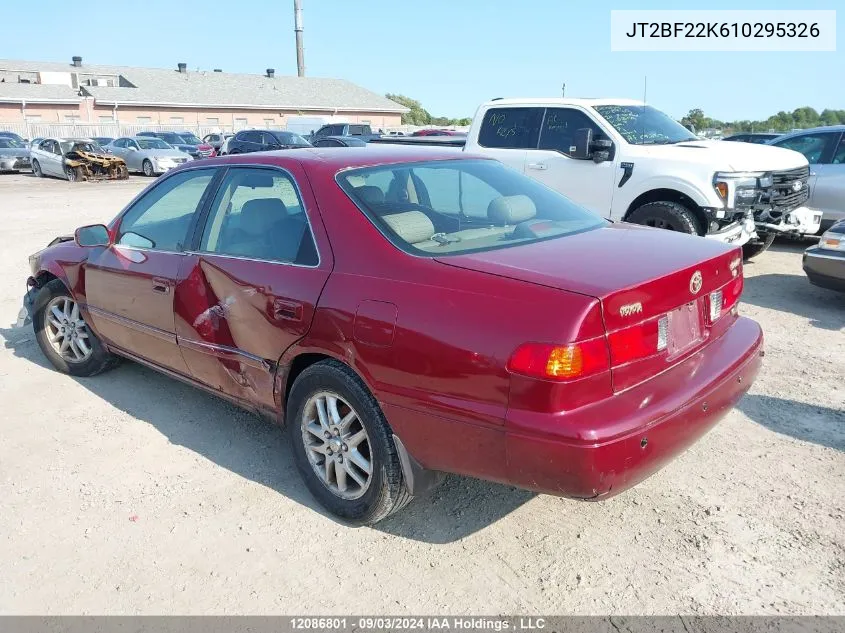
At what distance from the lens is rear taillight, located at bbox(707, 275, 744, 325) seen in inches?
120

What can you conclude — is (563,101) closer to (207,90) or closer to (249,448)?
(249,448)

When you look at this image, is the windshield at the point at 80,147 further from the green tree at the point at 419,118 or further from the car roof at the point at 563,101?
the green tree at the point at 419,118

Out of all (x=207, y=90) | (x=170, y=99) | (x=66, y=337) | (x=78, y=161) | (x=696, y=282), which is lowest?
(x=66, y=337)

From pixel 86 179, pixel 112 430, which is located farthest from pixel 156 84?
pixel 112 430

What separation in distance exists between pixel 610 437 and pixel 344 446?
123cm

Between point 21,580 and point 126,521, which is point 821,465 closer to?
point 126,521

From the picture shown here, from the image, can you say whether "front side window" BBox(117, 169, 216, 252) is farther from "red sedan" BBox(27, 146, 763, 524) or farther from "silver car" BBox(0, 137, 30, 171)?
"silver car" BBox(0, 137, 30, 171)

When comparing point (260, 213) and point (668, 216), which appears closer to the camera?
point (260, 213)

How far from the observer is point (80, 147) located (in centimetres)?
2353

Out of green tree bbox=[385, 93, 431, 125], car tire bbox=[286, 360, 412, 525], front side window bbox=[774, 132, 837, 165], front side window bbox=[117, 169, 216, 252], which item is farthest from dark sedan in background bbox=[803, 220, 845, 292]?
green tree bbox=[385, 93, 431, 125]

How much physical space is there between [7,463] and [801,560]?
393 centimetres

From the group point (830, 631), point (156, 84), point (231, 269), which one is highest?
point (156, 84)

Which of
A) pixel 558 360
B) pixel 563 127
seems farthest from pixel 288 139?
pixel 558 360

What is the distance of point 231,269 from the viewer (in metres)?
3.49
